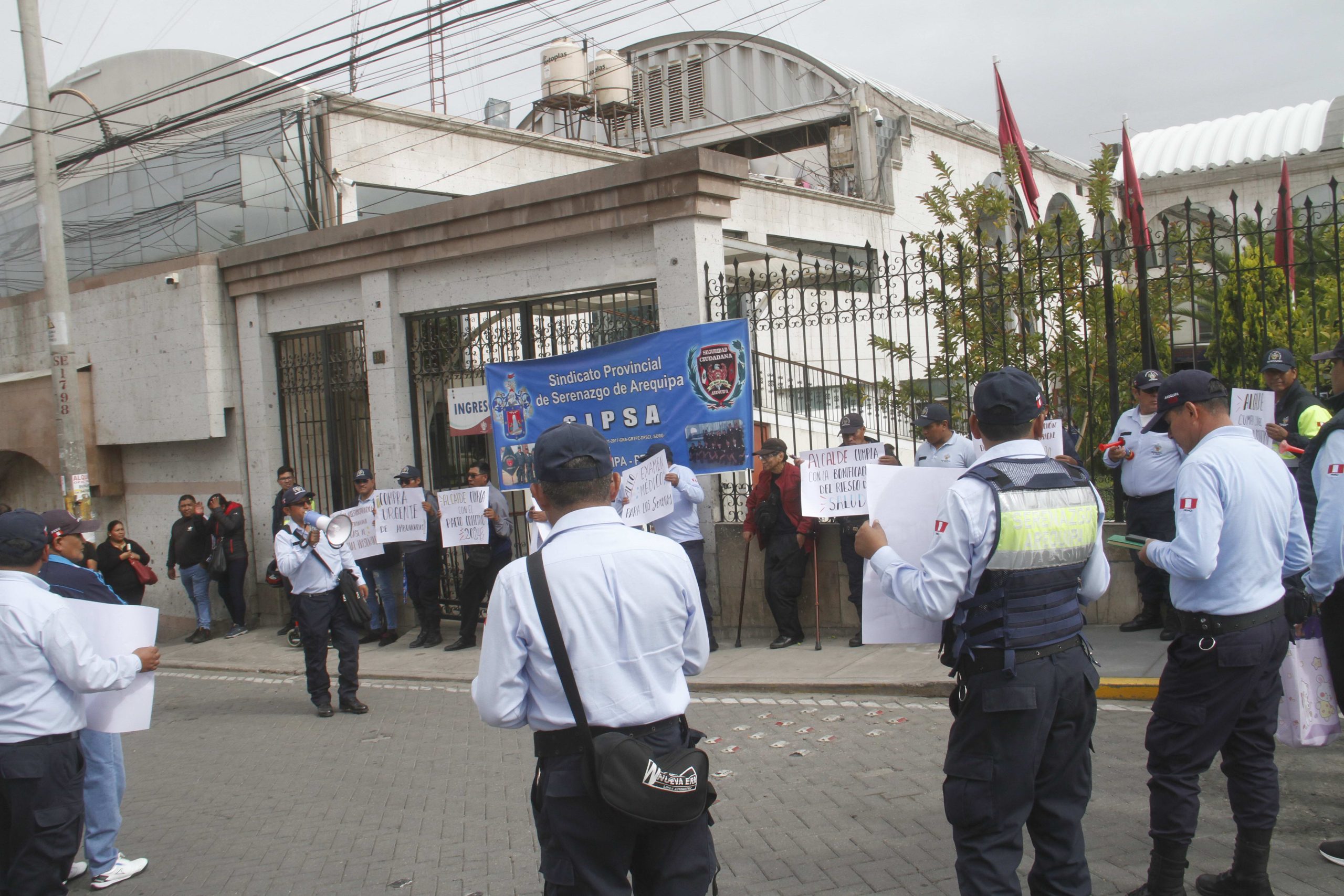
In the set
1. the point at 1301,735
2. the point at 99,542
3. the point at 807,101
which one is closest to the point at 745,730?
the point at 1301,735

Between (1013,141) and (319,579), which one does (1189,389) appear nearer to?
(319,579)

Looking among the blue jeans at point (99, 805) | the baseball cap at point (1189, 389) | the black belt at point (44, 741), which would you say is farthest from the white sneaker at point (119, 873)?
the baseball cap at point (1189, 389)

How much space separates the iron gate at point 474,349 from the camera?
36.1 ft

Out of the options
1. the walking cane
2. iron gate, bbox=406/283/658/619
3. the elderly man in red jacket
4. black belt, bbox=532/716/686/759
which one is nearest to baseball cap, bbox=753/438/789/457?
the elderly man in red jacket

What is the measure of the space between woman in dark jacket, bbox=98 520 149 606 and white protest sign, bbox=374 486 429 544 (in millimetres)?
2787

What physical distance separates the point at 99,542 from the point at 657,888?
16.1m

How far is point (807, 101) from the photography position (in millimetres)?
22109

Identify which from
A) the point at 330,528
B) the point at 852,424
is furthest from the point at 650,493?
the point at 330,528

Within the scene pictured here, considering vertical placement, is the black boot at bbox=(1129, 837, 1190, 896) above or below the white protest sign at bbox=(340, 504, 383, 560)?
below

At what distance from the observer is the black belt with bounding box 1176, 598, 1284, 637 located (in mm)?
3766

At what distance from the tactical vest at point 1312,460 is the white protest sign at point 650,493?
498cm

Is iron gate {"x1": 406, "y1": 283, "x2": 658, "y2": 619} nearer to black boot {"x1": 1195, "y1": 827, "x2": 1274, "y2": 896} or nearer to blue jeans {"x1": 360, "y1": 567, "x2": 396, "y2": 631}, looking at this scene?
blue jeans {"x1": 360, "y1": 567, "x2": 396, "y2": 631}

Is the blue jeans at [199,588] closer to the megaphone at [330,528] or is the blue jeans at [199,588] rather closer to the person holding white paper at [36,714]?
the megaphone at [330,528]

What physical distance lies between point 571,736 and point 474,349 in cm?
963
